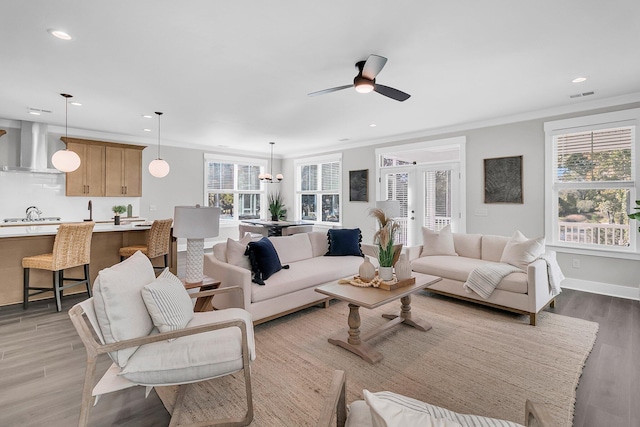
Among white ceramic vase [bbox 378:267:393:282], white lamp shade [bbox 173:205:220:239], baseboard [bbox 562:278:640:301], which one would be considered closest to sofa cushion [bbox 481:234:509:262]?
baseboard [bbox 562:278:640:301]

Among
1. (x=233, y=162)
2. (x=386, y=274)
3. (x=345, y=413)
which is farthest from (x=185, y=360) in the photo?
(x=233, y=162)

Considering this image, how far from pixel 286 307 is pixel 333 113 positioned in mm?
3108

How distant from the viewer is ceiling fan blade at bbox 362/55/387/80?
8.48 ft

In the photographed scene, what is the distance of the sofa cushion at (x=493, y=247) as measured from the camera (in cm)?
413

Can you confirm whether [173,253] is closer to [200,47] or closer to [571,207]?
[200,47]

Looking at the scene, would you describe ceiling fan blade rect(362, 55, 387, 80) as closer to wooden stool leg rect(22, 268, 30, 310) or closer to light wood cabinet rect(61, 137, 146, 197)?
wooden stool leg rect(22, 268, 30, 310)

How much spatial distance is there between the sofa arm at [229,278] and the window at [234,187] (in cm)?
494

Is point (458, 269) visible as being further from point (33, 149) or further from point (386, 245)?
point (33, 149)

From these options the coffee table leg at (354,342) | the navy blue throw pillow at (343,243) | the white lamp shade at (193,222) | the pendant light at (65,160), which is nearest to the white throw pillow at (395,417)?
the coffee table leg at (354,342)

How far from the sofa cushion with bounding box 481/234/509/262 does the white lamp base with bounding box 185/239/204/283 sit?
12.0 ft

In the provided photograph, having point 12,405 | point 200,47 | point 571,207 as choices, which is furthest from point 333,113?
point 12,405

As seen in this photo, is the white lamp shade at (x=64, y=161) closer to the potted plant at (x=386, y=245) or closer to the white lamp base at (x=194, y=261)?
the white lamp base at (x=194, y=261)

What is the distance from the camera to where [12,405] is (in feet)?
6.34

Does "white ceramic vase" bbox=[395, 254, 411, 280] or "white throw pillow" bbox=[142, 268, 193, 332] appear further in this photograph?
"white ceramic vase" bbox=[395, 254, 411, 280]
